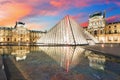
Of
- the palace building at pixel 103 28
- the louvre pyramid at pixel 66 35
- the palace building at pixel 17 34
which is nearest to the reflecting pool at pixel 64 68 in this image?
the louvre pyramid at pixel 66 35

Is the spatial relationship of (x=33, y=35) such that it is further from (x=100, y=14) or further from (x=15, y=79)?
(x=15, y=79)

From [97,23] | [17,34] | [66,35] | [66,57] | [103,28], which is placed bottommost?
[66,57]

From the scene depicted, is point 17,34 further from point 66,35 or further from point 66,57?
point 66,57

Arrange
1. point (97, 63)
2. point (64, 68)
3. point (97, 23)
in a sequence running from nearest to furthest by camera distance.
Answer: point (64, 68) → point (97, 63) → point (97, 23)

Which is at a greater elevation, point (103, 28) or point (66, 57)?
point (103, 28)

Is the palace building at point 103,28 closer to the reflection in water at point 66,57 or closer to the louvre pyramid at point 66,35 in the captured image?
the louvre pyramid at point 66,35

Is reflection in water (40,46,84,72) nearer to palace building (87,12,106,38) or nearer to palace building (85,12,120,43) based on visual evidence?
palace building (85,12,120,43)

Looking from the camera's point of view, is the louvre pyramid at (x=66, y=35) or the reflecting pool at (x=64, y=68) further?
the louvre pyramid at (x=66, y=35)

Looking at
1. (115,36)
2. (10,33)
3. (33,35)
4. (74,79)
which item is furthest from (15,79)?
(33,35)

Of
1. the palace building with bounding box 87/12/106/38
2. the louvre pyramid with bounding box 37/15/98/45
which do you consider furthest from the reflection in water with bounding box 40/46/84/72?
the palace building with bounding box 87/12/106/38

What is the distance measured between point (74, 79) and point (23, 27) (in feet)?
431

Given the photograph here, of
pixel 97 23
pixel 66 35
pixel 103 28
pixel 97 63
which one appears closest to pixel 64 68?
pixel 97 63

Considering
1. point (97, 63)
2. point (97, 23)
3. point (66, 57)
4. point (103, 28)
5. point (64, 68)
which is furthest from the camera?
point (97, 23)

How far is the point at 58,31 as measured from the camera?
5872cm
